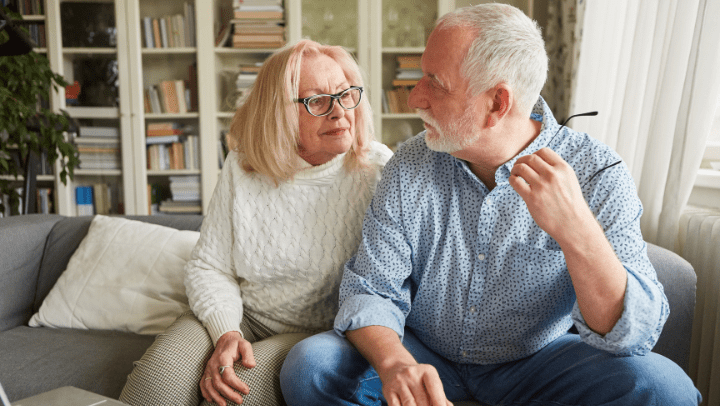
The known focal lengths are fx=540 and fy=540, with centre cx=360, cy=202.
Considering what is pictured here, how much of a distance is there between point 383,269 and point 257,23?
94.7 inches

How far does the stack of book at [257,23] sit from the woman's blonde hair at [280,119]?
190 cm

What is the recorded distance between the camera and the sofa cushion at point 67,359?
1279 mm

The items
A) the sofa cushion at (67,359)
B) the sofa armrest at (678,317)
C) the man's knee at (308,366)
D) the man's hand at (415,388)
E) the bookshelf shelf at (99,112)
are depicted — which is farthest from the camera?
the bookshelf shelf at (99,112)

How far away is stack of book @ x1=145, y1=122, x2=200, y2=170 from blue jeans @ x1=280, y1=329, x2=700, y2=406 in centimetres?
240

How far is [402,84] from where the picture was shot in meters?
3.17

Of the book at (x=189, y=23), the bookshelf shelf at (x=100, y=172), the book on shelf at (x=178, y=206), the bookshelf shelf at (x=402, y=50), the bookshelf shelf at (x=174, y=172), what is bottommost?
the book on shelf at (x=178, y=206)

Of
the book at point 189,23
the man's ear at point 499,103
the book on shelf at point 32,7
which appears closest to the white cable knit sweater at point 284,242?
the man's ear at point 499,103

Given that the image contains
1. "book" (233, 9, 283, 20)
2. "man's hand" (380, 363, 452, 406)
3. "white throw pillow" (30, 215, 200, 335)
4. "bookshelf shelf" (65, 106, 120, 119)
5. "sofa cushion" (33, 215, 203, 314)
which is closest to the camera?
"man's hand" (380, 363, 452, 406)

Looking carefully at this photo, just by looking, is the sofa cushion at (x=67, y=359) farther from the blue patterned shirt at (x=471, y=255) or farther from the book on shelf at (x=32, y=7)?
the book on shelf at (x=32, y=7)

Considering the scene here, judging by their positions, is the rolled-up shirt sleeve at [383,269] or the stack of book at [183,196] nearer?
the rolled-up shirt sleeve at [383,269]

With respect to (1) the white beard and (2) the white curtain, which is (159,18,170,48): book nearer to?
(2) the white curtain

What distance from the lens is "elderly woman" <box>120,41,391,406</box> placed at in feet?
4.02

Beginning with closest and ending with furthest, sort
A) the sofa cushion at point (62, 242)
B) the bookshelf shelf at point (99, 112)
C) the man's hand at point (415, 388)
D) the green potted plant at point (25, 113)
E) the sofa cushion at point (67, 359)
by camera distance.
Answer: the man's hand at point (415, 388) → the sofa cushion at point (67, 359) → the sofa cushion at point (62, 242) → the green potted plant at point (25, 113) → the bookshelf shelf at point (99, 112)

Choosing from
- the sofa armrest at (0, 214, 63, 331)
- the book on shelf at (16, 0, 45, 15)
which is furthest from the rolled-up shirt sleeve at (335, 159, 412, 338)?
the book on shelf at (16, 0, 45, 15)
